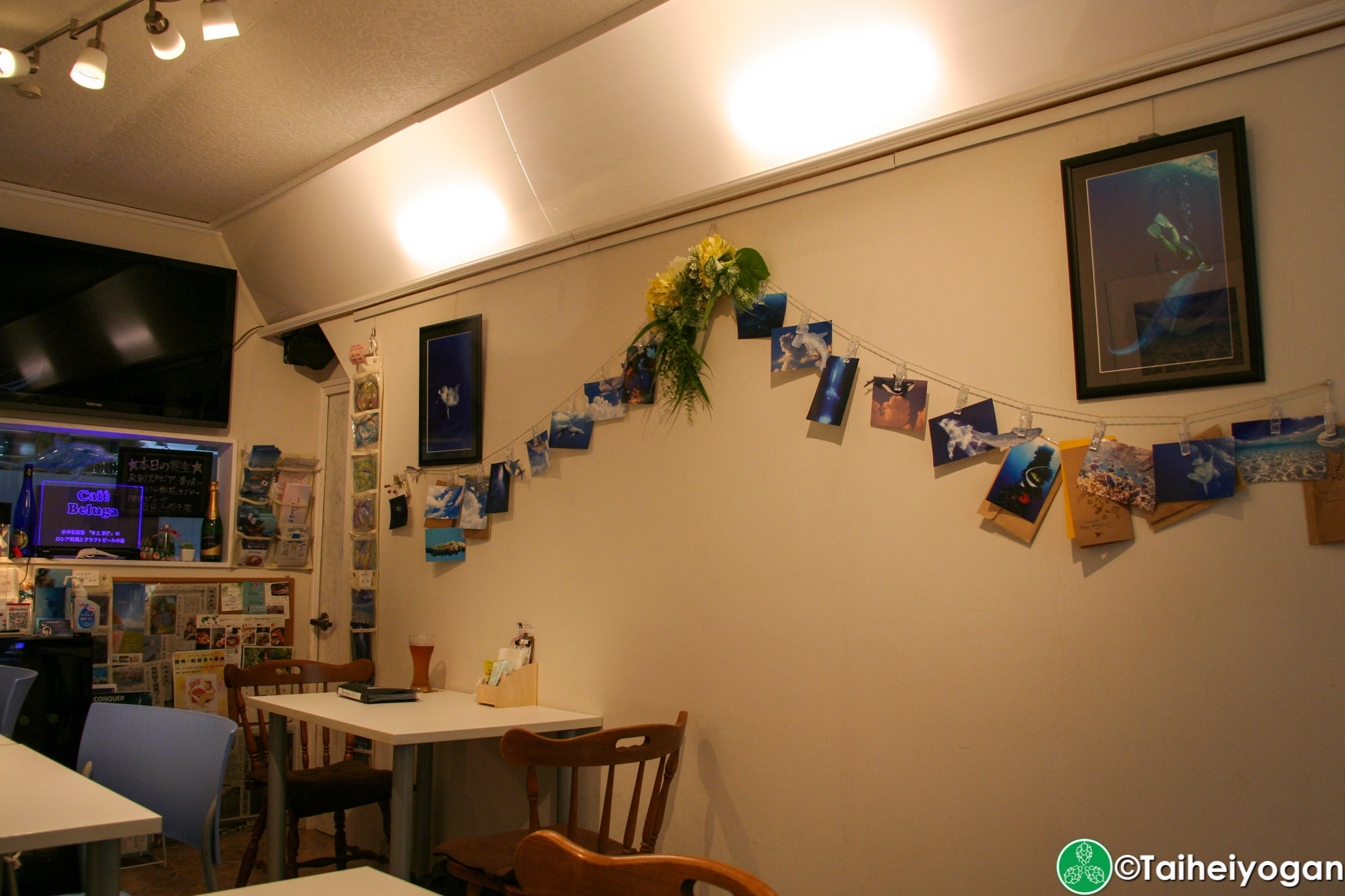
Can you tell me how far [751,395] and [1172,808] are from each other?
4.68 feet

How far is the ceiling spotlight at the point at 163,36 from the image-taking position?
2.47 meters

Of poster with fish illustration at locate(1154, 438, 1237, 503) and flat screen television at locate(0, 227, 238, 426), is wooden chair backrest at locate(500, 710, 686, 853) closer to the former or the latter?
poster with fish illustration at locate(1154, 438, 1237, 503)

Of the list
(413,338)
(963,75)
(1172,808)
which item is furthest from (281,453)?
(1172,808)

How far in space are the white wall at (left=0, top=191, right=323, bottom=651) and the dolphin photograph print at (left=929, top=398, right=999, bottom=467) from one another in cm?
363

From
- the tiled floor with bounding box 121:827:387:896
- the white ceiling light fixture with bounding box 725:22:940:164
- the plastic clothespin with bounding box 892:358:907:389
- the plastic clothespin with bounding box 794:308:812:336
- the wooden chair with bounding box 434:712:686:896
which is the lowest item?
the tiled floor with bounding box 121:827:387:896

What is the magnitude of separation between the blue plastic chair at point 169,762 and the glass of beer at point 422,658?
1390mm

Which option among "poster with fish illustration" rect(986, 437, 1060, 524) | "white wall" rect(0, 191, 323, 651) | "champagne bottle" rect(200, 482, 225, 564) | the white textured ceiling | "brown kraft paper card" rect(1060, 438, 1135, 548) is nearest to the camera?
"brown kraft paper card" rect(1060, 438, 1135, 548)

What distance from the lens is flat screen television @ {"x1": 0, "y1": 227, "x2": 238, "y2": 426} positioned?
393 cm

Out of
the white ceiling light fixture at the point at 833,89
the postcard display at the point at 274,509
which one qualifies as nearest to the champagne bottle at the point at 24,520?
the postcard display at the point at 274,509

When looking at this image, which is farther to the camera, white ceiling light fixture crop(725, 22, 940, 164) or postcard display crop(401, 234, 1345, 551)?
white ceiling light fixture crop(725, 22, 940, 164)

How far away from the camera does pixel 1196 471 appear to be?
6.08ft

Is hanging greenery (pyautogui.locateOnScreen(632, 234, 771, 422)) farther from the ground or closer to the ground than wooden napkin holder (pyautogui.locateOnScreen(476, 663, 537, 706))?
farther from the ground

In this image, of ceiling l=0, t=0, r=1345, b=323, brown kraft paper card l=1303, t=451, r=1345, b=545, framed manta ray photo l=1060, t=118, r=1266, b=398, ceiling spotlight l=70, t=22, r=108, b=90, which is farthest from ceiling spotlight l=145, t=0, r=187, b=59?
brown kraft paper card l=1303, t=451, r=1345, b=545

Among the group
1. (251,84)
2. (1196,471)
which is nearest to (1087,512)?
(1196,471)
